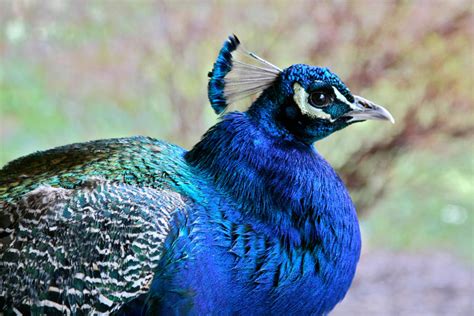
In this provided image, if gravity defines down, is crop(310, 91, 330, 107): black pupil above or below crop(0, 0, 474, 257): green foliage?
below

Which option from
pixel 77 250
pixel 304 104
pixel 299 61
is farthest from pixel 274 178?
pixel 299 61

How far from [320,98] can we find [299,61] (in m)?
1.54

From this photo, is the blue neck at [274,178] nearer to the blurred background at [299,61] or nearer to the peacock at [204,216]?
the peacock at [204,216]

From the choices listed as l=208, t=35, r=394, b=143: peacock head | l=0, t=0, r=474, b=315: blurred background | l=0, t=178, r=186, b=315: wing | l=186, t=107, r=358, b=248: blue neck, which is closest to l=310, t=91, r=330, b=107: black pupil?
l=208, t=35, r=394, b=143: peacock head

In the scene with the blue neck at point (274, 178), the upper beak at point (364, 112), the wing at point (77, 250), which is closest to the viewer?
the wing at point (77, 250)

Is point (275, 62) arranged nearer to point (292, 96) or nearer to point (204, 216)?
point (292, 96)

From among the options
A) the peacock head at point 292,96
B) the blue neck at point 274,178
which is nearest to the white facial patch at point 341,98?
the peacock head at point 292,96

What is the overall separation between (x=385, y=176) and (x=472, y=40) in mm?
782

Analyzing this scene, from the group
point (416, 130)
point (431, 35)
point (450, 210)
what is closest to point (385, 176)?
point (416, 130)

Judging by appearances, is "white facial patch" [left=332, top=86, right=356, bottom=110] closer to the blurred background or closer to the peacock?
the peacock

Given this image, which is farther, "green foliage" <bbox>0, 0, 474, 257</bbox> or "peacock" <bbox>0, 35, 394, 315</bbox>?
"green foliage" <bbox>0, 0, 474, 257</bbox>

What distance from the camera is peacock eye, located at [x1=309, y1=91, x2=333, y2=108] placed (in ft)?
6.52

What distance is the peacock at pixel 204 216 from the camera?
68.5 inches

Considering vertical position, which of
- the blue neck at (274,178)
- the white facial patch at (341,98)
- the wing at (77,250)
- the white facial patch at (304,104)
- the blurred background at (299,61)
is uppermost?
the blurred background at (299,61)
